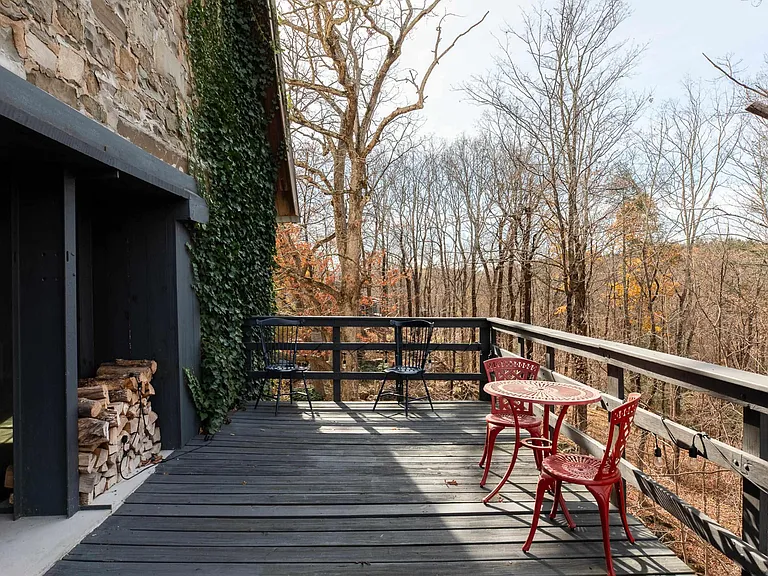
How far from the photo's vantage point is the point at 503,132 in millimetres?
9344

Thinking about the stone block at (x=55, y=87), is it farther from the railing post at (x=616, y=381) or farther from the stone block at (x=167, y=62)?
the railing post at (x=616, y=381)

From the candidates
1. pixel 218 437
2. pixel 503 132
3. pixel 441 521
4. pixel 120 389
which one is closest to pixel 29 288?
pixel 120 389

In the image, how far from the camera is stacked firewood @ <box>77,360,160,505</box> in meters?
2.59

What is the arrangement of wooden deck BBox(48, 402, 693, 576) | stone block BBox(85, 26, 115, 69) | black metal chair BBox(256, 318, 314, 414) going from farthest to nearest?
black metal chair BBox(256, 318, 314, 414) < stone block BBox(85, 26, 115, 69) < wooden deck BBox(48, 402, 693, 576)

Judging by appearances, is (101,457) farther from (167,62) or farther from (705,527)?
(705,527)

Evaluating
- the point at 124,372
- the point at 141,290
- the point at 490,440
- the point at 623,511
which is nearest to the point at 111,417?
the point at 124,372

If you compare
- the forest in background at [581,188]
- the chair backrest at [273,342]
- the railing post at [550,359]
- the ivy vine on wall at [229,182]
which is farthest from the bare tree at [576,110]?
the chair backrest at [273,342]

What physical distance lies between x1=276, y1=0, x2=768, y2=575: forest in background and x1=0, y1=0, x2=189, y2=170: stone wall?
3446mm

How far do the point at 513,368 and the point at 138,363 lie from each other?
2750 mm

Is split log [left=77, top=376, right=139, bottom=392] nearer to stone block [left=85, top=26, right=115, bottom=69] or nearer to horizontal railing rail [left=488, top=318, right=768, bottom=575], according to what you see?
stone block [left=85, top=26, right=115, bottom=69]

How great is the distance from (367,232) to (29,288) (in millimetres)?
10844

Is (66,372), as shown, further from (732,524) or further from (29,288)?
(732,524)

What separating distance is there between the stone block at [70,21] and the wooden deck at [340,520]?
2588 mm

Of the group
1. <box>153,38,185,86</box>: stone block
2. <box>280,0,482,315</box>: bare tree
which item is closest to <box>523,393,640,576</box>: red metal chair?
<box>153,38,185,86</box>: stone block
